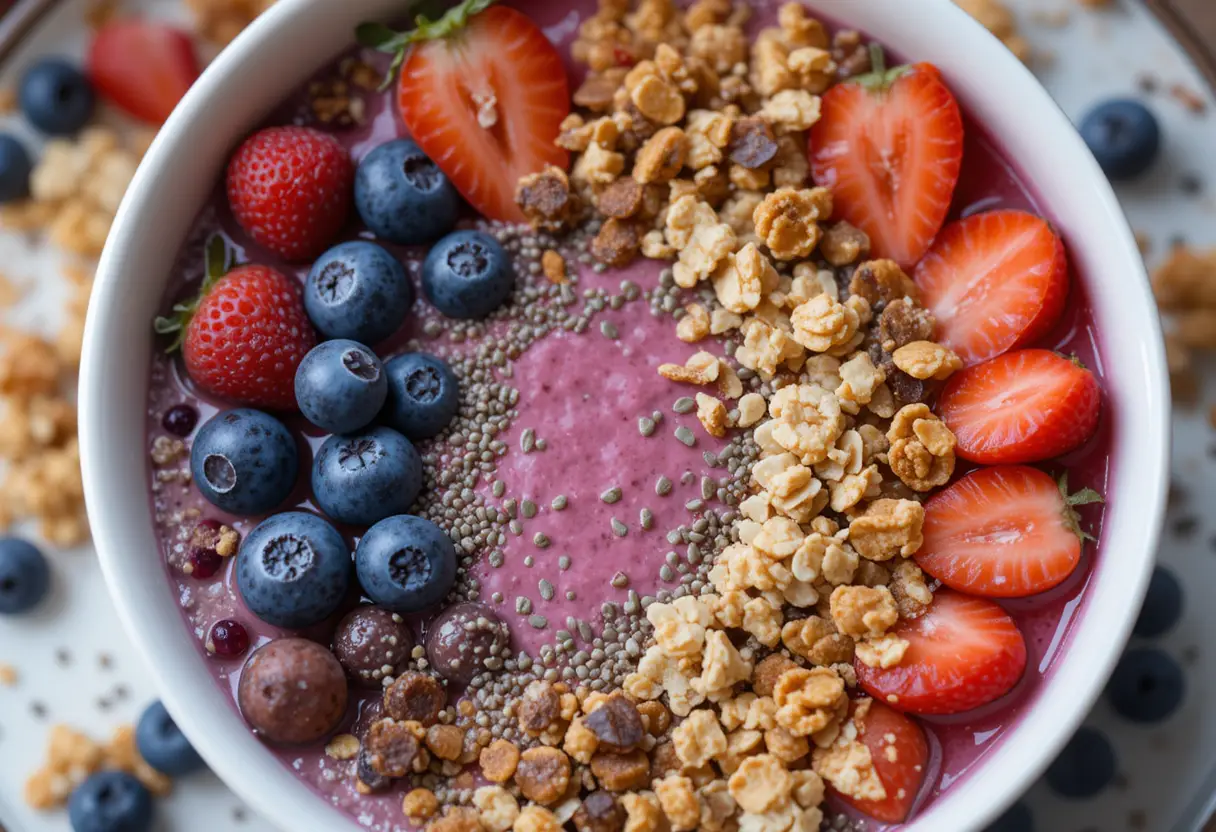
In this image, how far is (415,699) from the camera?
55.2 inches

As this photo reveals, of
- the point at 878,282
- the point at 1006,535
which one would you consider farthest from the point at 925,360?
the point at 1006,535

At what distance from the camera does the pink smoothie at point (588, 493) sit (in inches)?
56.6

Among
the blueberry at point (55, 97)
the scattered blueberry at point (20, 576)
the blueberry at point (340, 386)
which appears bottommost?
the scattered blueberry at point (20, 576)

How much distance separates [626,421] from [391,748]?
480 millimetres

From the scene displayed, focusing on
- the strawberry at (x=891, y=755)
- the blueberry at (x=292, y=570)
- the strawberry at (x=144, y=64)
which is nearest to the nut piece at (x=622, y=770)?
the strawberry at (x=891, y=755)

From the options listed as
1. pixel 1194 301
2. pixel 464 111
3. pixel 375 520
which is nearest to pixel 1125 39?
pixel 1194 301

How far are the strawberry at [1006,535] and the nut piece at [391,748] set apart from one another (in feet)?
2.11

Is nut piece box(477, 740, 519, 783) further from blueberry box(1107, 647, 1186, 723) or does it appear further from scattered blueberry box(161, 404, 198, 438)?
blueberry box(1107, 647, 1186, 723)

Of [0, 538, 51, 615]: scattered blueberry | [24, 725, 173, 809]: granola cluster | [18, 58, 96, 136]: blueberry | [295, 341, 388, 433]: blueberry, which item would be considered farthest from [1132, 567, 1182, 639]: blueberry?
[18, 58, 96, 136]: blueberry

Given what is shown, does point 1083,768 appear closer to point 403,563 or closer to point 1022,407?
point 1022,407

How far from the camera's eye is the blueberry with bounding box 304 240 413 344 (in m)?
1.44

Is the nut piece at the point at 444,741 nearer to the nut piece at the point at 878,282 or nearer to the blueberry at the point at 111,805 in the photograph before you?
the blueberry at the point at 111,805

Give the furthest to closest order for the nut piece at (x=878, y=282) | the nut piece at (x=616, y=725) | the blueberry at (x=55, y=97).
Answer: the blueberry at (x=55, y=97) → the nut piece at (x=878, y=282) → the nut piece at (x=616, y=725)

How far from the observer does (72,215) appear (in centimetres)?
183
